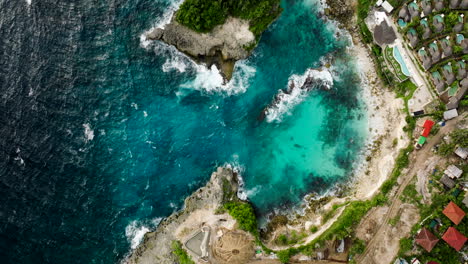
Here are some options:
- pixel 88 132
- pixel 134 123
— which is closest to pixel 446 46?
pixel 134 123

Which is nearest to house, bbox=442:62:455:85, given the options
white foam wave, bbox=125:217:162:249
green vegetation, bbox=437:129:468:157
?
green vegetation, bbox=437:129:468:157

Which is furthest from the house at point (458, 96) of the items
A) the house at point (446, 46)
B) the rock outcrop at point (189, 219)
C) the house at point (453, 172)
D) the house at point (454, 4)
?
the rock outcrop at point (189, 219)

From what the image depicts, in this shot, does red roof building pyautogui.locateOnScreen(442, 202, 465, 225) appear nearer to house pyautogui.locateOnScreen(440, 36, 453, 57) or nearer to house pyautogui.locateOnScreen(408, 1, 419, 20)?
house pyautogui.locateOnScreen(440, 36, 453, 57)

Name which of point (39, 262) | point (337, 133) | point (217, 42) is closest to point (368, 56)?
point (337, 133)

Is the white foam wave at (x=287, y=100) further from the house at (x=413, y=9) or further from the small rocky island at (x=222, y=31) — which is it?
the house at (x=413, y=9)

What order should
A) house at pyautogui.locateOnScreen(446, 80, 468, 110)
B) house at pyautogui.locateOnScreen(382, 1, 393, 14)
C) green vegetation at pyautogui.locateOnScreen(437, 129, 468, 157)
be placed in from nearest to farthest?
1. green vegetation at pyautogui.locateOnScreen(437, 129, 468, 157)
2. house at pyautogui.locateOnScreen(446, 80, 468, 110)
3. house at pyautogui.locateOnScreen(382, 1, 393, 14)

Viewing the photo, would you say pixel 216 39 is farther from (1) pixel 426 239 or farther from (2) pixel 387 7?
(1) pixel 426 239
